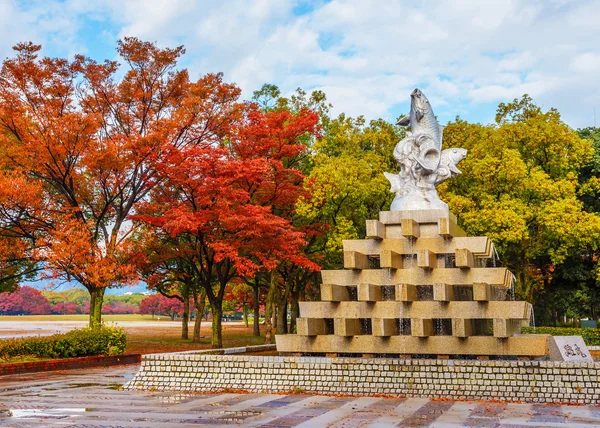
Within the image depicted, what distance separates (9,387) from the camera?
60.4 ft

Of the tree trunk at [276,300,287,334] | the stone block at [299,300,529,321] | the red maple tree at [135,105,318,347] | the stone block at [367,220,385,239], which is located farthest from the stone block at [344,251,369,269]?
the tree trunk at [276,300,287,334]

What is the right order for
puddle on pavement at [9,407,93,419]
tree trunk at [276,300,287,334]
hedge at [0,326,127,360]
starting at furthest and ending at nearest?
tree trunk at [276,300,287,334] → hedge at [0,326,127,360] → puddle on pavement at [9,407,93,419]

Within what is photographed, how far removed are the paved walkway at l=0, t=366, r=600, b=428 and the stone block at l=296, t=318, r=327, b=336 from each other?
2.19 m

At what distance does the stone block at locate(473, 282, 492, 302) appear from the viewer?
656 inches

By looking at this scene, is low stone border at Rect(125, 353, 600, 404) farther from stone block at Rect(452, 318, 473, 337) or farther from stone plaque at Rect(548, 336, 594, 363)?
stone plaque at Rect(548, 336, 594, 363)

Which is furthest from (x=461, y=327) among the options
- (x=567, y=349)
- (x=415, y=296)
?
(x=567, y=349)

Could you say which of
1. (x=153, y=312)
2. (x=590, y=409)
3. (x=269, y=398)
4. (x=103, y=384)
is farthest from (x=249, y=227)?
(x=153, y=312)

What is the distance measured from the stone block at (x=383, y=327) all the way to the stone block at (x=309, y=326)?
155 centimetres

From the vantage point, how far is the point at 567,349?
17922mm

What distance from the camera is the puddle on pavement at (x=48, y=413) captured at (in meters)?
13.5

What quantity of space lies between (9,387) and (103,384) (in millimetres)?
2403

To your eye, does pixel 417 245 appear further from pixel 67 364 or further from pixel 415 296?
pixel 67 364

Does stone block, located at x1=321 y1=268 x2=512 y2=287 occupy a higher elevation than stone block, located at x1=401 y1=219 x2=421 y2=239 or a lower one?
lower

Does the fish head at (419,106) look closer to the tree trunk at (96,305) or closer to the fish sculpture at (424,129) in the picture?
the fish sculpture at (424,129)
